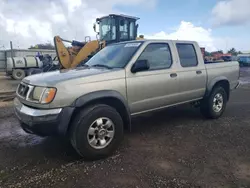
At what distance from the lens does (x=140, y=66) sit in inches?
155

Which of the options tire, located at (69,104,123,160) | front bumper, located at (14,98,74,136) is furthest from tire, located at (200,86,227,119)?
front bumper, located at (14,98,74,136)

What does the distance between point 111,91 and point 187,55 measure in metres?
2.24

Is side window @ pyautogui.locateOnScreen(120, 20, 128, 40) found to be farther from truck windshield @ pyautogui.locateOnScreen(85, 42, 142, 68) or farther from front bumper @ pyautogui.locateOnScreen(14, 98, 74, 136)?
front bumper @ pyautogui.locateOnScreen(14, 98, 74, 136)

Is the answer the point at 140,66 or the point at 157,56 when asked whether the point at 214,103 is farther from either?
the point at 140,66

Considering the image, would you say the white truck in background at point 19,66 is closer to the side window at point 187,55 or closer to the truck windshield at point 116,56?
the truck windshield at point 116,56

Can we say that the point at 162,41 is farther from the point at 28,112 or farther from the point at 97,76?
the point at 28,112

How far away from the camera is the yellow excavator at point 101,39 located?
38.9ft

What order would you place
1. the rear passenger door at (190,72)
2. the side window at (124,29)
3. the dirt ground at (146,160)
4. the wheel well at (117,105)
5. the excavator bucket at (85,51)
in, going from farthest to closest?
1. the side window at (124,29)
2. the excavator bucket at (85,51)
3. the rear passenger door at (190,72)
4. the wheel well at (117,105)
5. the dirt ground at (146,160)

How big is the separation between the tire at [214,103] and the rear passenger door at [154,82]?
114 centimetres

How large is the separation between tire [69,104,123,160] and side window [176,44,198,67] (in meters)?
2.05

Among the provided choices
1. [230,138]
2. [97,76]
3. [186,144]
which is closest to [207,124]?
[230,138]

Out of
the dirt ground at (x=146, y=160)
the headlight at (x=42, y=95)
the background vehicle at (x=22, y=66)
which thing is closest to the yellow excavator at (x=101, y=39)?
the background vehicle at (x=22, y=66)

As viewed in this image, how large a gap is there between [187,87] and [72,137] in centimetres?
266

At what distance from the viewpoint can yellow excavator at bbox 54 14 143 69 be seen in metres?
11.9
